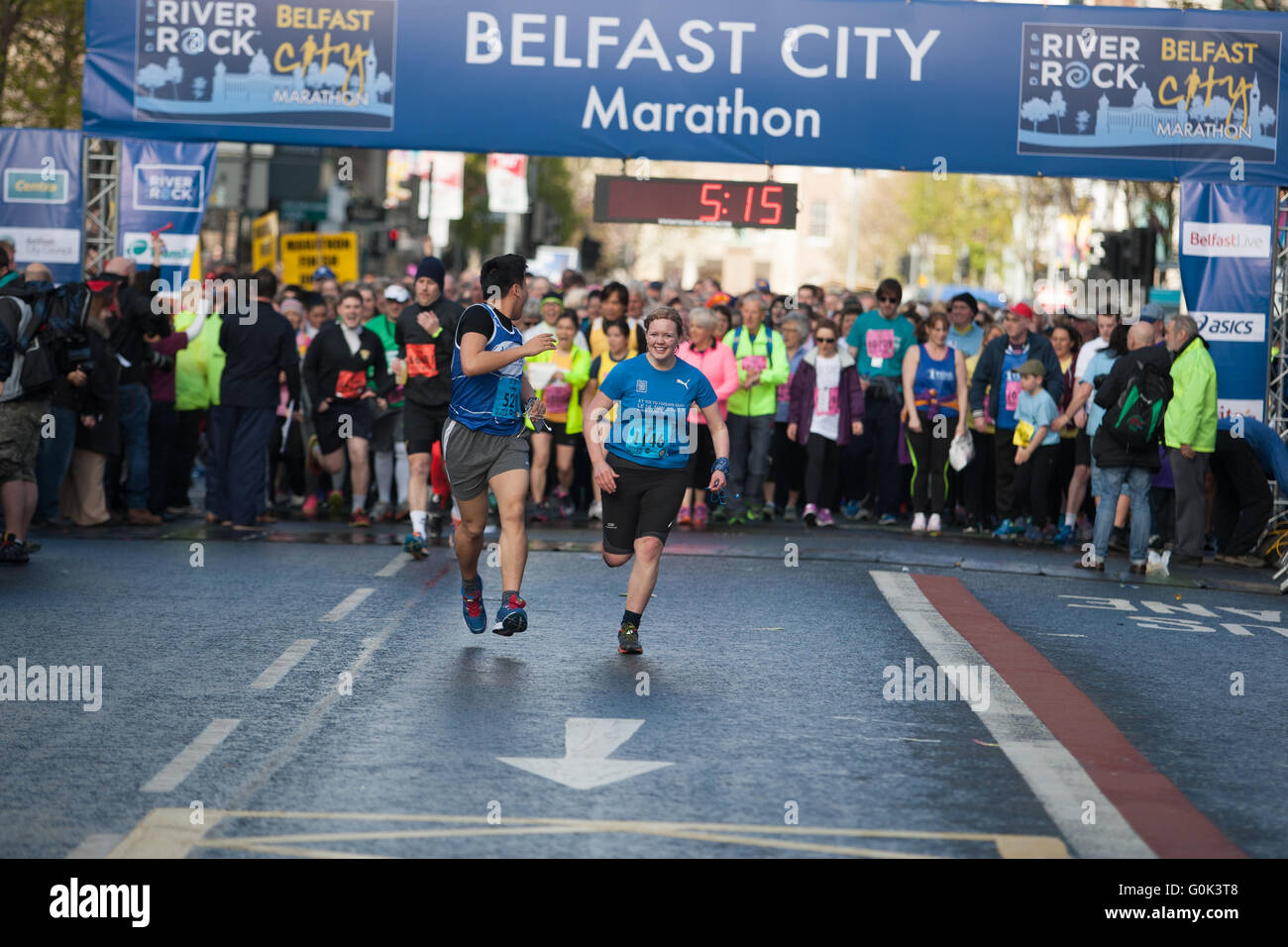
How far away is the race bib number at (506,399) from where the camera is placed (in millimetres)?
9992

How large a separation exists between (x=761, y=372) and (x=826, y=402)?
0.78 meters

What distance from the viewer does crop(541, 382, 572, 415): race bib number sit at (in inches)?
675

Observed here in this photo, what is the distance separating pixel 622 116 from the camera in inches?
687

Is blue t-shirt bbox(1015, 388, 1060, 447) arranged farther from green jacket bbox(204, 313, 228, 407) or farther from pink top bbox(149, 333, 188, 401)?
pink top bbox(149, 333, 188, 401)

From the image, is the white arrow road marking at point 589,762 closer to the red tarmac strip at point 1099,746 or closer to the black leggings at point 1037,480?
the red tarmac strip at point 1099,746

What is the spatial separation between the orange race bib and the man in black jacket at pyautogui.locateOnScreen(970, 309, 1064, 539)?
5745mm

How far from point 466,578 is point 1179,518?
8.01m

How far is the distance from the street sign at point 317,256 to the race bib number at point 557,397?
7835 mm

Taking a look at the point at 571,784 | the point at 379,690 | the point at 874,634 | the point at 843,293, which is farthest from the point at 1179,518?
the point at 571,784

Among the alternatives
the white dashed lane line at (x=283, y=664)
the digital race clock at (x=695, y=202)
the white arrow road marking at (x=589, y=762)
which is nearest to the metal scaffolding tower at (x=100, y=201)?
the digital race clock at (x=695, y=202)

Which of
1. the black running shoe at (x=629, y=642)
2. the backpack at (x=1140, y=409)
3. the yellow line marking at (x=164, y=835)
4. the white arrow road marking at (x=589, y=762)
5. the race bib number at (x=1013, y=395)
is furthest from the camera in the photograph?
the race bib number at (x=1013, y=395)

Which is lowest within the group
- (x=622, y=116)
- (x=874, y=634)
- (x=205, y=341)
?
(x=874, y=634)
